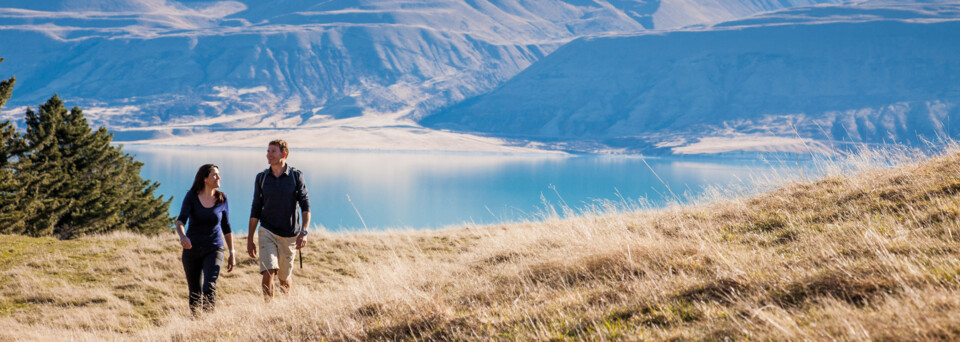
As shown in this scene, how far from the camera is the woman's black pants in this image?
6.10m

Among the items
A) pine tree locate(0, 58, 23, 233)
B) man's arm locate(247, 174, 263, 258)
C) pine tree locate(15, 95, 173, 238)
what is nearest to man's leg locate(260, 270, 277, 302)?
man's arm locate(247, 174, 263, 258)

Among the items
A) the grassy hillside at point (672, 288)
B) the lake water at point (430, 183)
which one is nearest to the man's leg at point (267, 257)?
the grassy hillside at point (672, 288)

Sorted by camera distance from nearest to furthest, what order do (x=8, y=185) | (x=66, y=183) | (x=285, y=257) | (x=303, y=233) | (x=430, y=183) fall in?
(x=303, y=233)
(x=285, y=257)
(x=8, y=185)
(x=66, y=183)
(x=430, y=183)

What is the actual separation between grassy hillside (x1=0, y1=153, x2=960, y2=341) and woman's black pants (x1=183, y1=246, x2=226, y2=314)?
27cm

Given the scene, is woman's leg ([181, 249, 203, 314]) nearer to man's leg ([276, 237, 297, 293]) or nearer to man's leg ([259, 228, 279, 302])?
man's leg ([259, 228, 279, 302])

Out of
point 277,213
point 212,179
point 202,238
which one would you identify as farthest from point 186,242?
point 277,213

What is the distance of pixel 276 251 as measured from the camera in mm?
6590

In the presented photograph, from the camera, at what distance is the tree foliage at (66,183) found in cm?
2012

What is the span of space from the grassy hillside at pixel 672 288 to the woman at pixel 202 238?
0.34 metres

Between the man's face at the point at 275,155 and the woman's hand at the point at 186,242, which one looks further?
the man's face at the point at 275,155

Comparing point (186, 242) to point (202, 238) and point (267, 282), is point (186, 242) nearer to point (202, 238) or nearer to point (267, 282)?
point (202, 238)

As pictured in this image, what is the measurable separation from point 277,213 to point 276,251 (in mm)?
453

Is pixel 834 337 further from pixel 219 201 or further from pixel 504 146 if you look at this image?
pixel 504 146

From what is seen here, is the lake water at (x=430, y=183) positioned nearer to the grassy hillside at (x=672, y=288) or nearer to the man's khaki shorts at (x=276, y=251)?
the grassy hillside at (x=672, y=288)
